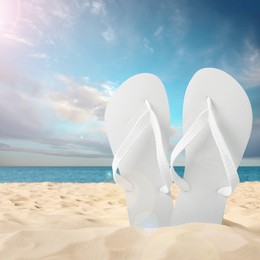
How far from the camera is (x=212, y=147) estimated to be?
146cm

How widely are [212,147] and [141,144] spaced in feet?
1.10

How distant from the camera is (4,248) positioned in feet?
2.92

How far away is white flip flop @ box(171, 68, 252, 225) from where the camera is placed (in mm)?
1397

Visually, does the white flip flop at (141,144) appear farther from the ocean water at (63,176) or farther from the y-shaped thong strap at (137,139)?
the ocean water at (63,176)

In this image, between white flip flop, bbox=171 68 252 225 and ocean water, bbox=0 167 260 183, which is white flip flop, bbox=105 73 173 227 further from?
ocean water, bbox=0 167 260 183

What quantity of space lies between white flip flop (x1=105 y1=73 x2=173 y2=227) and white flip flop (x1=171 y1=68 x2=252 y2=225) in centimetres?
10

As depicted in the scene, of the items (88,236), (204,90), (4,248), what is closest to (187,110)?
(204,90)

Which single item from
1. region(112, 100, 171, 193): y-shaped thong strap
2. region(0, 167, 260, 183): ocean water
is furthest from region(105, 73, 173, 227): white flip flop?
region(0, 167, 260, 183): ocean water

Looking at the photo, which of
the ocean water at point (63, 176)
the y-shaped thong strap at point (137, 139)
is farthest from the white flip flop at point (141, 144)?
the ocean water at point (63, 176)

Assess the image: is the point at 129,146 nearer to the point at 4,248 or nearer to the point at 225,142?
the point at 225,142

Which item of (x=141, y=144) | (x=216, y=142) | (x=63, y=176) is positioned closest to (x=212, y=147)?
(x=216, y=142)

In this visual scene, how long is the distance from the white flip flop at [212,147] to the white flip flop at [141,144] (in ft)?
0.32

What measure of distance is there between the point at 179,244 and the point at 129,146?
26.3 inches

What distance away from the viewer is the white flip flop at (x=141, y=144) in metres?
1.48
